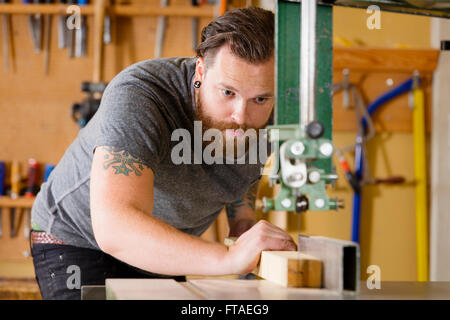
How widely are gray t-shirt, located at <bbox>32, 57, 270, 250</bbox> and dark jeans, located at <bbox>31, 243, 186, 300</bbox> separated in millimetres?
33

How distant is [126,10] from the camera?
310cm

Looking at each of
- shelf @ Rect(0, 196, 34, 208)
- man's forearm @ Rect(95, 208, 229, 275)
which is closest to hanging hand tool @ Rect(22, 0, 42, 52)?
shelf @ Rect(0, 196, 34, 208)

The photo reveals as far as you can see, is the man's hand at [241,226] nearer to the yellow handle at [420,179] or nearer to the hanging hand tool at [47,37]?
the yellow handle at [420,179]

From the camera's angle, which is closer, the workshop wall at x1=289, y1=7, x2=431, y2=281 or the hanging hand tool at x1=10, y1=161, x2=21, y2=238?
Answer: the workshop wall at x1=289, y1=7, x2=431, y2=281

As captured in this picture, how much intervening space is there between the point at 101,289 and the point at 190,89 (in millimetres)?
634

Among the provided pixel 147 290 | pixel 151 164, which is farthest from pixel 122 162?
pixel 147 290

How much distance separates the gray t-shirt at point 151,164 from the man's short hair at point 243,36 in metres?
0.11

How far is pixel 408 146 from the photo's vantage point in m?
2.79

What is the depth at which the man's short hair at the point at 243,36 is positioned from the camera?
133 centimetres

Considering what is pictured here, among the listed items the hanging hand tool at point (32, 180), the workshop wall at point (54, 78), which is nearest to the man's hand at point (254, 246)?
the workshop wall at point (54, 78)

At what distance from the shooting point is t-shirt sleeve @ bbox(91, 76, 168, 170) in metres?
1.15

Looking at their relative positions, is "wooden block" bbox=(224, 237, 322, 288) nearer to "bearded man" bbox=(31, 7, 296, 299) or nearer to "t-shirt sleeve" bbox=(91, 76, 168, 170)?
"bearded man" bbox=(31, 7, 296, 299)
